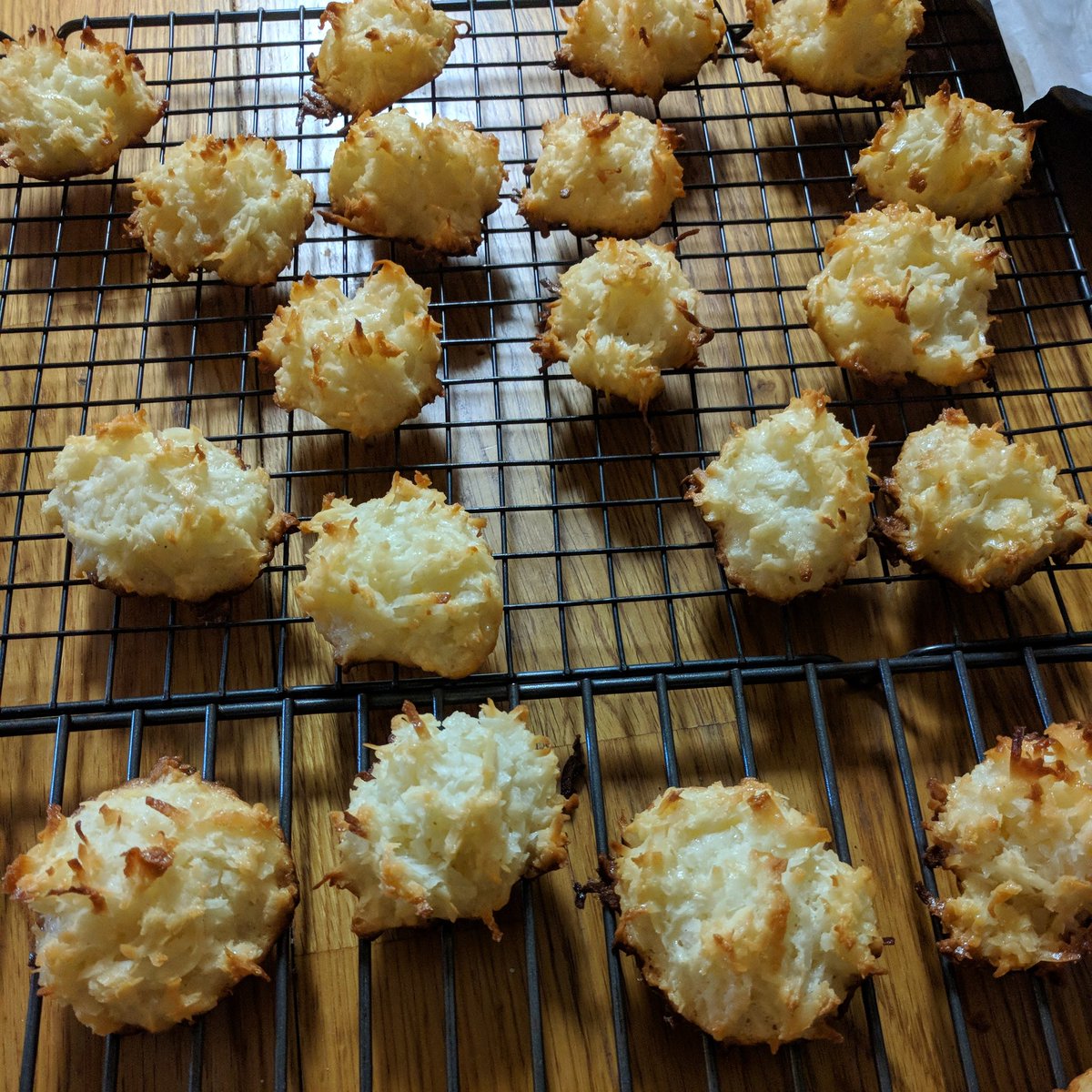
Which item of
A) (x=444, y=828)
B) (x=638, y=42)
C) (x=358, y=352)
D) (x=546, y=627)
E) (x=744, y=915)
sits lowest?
(x=744, y=915)

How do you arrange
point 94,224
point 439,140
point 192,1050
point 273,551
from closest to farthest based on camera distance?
point 192,1050, point 273,551, point 439,140, point 94,224

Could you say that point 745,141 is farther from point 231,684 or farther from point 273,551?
point 231,684

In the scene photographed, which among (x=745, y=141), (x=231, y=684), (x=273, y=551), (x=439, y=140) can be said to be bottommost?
(x=231, y=684)

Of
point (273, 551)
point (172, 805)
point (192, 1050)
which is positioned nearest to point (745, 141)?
point (273, 551)

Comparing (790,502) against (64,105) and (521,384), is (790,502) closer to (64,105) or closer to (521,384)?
(521,384)

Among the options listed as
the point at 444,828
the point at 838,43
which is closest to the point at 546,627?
the point at 444,828

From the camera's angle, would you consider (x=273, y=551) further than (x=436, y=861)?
Yes

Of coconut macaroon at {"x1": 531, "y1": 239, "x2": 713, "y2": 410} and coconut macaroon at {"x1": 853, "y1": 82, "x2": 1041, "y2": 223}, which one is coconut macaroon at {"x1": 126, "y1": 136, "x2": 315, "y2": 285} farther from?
coconut macaroon at {"x1": 853, "y1": 82, "x2": 1041, "y2": 223}

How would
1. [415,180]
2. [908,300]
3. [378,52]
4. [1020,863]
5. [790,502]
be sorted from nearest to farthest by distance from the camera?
1. [1020,863]
2. [790,502]
3. [908,300]
4. [415,180]
5. [378,52]
